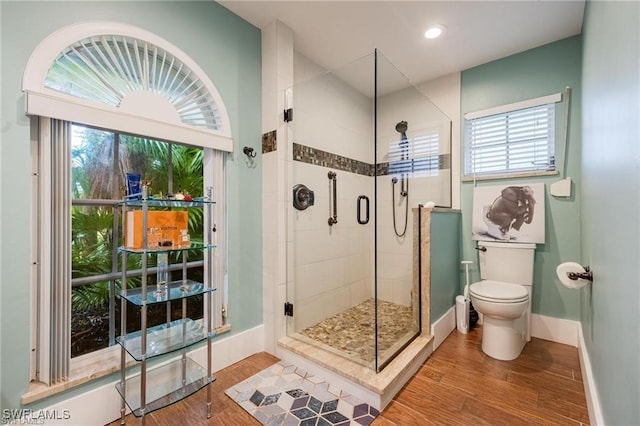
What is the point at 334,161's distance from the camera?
2.55 metres

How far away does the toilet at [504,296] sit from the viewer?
204 centimetres

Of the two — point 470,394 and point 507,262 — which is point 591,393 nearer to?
point 470,394

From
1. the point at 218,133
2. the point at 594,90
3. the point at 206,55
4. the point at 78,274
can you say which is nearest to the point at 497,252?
the point at 594,90

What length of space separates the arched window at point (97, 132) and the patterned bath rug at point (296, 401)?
1.67 feet

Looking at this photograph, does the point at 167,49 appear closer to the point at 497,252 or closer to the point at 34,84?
the point at 34,84

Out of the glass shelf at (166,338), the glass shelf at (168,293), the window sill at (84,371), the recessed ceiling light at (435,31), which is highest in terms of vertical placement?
the recessed ceiling light at (435,31)

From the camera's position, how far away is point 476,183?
109 inches

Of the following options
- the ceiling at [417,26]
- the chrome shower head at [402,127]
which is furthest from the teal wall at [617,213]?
the chrome shower head at [402,127]

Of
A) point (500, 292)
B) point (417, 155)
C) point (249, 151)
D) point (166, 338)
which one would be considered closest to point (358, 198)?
point (417, 155)

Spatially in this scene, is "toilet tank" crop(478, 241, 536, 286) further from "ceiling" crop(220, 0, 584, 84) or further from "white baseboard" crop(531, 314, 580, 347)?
"ceiling" crop(220, 0, 584, 84)

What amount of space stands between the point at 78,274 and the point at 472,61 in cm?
359

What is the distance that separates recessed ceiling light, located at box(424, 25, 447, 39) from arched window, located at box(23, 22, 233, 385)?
1807 millimetres

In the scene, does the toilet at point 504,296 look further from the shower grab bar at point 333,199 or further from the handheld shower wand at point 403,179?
the shower grab bar at point 333,199

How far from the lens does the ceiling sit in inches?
78.9
